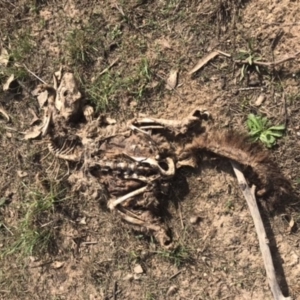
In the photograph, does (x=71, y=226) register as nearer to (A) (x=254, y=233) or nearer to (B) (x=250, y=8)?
(A) (x=254, y=233)

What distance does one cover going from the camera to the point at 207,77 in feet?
11.9

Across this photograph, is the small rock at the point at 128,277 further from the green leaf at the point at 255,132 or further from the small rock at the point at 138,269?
the green leaf at the point at 255,132

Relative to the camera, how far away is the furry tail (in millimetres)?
3383

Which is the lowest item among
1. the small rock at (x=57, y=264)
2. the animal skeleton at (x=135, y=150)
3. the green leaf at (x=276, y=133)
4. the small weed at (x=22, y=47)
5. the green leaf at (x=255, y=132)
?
the small rock at (x=57, y=264)

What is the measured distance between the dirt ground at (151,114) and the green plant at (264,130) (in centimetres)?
4

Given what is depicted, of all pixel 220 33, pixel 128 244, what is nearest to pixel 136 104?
pixel 220 33

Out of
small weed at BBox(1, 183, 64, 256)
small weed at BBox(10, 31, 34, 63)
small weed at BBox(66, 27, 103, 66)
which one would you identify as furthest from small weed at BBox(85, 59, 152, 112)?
small weed at BBox(1, 183, 64, 256)

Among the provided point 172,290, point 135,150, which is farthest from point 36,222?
point 172,290

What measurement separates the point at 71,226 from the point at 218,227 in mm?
1014

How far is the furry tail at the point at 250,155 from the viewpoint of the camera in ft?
11.1

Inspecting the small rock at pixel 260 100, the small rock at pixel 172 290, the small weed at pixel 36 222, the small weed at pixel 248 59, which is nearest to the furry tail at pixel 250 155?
the small rock at pixel 260 100

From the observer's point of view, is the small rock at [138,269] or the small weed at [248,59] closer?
the small weed at [248,59]

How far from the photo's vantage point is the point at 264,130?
350 cm

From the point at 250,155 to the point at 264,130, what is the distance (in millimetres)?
220
